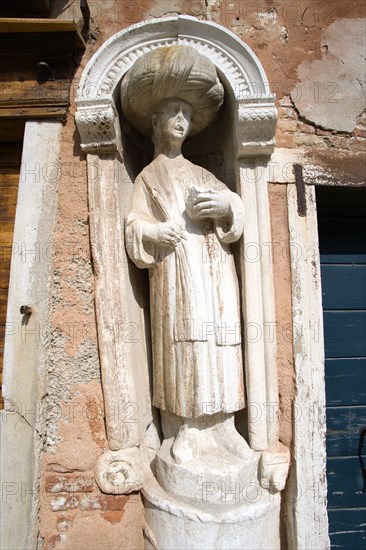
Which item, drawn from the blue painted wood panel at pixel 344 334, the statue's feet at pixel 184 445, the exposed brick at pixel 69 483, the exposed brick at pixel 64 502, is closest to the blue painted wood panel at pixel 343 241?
the blue painted wood panel at pixel 344 334

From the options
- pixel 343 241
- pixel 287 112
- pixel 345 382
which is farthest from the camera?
pixel 343 241

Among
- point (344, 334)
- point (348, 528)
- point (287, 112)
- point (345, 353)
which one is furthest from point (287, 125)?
point (348, 528)

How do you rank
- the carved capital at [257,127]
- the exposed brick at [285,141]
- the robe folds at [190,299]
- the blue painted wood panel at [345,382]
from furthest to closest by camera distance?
the blue painted wood panel at [345,382], the exposed brick at [285,141], the carved capital at [257,127], the robe folds at [190,299]

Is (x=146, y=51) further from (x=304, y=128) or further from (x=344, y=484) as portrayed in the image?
(x=344, y=484)

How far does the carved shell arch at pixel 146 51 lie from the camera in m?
2.03

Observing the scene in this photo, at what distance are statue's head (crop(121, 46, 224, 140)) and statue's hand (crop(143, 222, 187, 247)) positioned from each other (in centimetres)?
54

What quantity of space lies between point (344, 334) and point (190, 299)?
1.35 meters

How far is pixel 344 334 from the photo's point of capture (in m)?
2.66

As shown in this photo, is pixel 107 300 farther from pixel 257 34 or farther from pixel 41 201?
pixel 257 34

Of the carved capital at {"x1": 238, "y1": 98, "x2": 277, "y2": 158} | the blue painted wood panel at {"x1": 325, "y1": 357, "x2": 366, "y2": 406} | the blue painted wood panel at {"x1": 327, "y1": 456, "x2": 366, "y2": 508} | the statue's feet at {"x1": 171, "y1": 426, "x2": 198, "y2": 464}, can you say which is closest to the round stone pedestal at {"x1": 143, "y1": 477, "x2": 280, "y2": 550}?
the statue's feet at {"x1": 171, "y1": 426, "x2": 198, "y2": 464}

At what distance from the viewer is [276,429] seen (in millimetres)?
1987

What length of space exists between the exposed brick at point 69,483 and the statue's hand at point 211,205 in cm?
146

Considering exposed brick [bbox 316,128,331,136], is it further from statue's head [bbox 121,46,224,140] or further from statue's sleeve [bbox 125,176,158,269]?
statue's sleeve [bbox 125,176,158,269]

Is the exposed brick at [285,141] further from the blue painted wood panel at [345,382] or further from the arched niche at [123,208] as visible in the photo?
the blue painted wood panel at [345,382]
